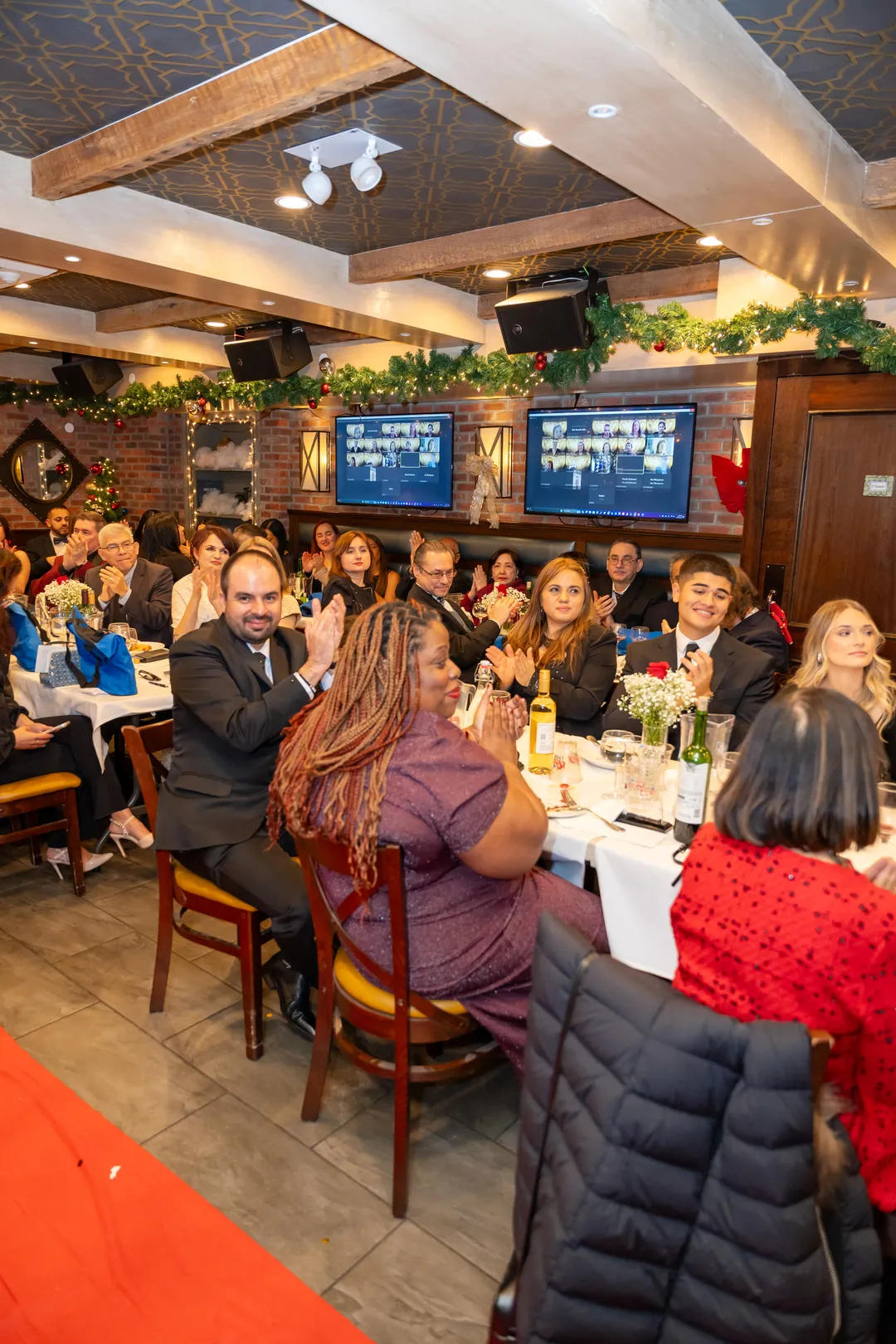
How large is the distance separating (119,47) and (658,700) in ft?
8.69

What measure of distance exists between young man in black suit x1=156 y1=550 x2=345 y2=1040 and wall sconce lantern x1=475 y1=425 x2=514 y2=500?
4.49 m

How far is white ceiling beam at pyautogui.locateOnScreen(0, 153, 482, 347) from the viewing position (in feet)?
12.7

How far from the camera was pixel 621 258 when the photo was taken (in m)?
4.95

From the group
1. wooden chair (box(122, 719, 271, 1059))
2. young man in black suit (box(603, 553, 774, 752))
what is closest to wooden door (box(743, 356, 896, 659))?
young man in black suit (box(603, 553, 774, 752))

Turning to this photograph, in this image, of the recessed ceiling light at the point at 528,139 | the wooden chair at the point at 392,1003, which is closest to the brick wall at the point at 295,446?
the recessed ceiling light at the point at 528,139

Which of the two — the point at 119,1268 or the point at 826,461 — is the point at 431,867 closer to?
the point at 119,1268

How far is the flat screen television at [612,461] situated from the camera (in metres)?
6.00

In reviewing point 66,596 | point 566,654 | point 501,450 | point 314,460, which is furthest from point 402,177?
point 314,460

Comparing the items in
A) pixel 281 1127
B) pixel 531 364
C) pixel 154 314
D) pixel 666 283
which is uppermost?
pixel 154 314

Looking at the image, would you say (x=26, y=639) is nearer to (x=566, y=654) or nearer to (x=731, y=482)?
(x=566, y=654)

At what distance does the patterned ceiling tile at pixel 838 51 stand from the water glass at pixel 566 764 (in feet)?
7.10

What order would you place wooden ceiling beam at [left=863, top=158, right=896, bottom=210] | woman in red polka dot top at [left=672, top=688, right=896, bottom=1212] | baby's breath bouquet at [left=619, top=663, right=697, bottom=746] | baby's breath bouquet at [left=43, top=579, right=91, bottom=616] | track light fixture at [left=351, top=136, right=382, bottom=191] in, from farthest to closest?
baby's breath bouquet at [left=43, top=579, right=91, bottom=616]
wooden ceiling beam at [left=863, top=158, right=896, bottom=210]
track light fixture at [left=351, top=136, right=382, bottom=191]
baby's breath bouquet at [left=619, top=663, right=697, bottom=746]
woman in red polka dot top at [left=672, top=688, right=896, bottom=1212]

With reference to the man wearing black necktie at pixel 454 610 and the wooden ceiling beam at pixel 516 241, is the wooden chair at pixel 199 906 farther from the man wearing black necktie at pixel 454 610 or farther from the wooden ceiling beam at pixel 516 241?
the wooden ceiling beam at pixel 516 241

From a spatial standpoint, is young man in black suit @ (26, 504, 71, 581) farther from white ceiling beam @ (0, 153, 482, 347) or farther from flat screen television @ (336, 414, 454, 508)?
white ceiling beam @ (0, 153, 482, 347)
